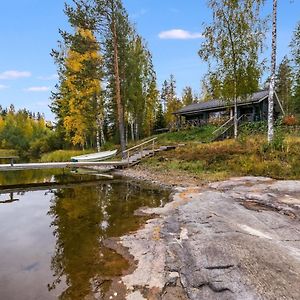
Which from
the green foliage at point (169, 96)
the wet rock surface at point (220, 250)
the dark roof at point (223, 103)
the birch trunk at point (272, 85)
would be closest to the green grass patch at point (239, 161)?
the birch trunk at point (272, 85)

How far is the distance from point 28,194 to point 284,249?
11.4 meters

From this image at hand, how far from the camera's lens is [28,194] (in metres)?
13.1

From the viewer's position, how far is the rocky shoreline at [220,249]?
4.03 meters

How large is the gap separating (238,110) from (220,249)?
93.2 ft

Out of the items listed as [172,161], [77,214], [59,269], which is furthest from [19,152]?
[59,269]

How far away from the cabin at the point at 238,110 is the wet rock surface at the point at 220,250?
63.8 feet

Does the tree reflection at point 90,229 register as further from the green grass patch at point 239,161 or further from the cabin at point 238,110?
the cabin at point 238,110

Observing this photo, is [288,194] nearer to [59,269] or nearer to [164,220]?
[164,220]

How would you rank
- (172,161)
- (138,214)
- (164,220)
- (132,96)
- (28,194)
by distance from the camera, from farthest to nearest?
(132,96)
(172,161)
(28,194)
(138,214)
(164,220)

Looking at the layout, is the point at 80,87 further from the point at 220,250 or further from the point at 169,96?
the point at 169,96

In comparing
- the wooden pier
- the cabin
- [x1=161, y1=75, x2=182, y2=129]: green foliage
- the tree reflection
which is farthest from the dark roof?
[x1=161, y1=75, x2=182, y2=129]: green foliage

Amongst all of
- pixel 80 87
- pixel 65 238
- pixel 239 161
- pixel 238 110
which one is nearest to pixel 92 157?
pixel 80 87

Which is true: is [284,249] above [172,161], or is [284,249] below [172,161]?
below

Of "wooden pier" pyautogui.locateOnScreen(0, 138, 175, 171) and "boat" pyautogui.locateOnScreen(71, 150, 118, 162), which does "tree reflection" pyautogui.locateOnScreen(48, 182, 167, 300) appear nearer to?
"wooden pier" pyautogui.locateOnScreen(0, 138, 175, 171)
